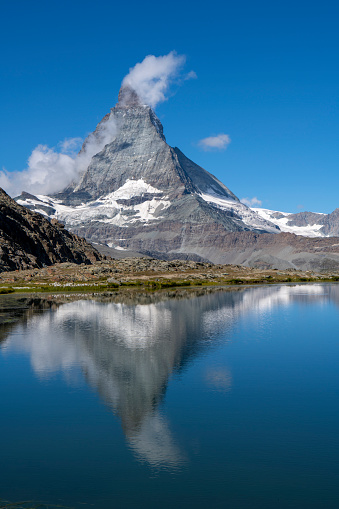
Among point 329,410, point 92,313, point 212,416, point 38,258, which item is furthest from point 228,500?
point 38,258

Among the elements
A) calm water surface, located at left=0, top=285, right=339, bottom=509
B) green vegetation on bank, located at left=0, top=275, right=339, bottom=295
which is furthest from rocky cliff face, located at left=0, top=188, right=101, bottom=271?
calm water surface, located at left=0, top=285, right=339, bottom=509

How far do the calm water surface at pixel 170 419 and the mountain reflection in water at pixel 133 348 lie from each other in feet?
0.48

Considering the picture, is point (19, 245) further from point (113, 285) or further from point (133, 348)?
point (133, 348)

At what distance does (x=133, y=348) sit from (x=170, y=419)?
69.5 ft

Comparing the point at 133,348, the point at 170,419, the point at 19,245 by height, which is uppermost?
the point at 19,245

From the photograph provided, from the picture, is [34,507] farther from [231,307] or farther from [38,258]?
[38,258]

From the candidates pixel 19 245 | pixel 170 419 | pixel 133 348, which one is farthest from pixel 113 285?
pixel 170 419

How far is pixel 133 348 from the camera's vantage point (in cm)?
4978

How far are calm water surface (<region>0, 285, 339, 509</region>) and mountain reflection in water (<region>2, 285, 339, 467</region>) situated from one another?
146 mm

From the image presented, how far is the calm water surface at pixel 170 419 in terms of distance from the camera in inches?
827

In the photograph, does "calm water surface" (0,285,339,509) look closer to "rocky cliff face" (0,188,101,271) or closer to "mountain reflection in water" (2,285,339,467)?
"mountain reflection in water" (2,285,339,467)

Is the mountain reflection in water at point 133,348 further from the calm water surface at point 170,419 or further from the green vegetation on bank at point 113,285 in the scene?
the green vegetation on bank at point 113,285

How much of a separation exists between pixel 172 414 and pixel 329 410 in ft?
30.7

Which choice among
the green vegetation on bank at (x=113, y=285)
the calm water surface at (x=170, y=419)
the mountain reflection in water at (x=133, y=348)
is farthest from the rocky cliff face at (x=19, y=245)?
the calm water surface at (x=170, y=419)
